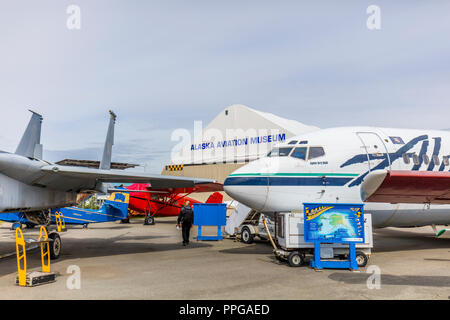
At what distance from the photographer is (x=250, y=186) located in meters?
10.2

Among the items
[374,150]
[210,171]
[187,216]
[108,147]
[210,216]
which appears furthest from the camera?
[210,171]

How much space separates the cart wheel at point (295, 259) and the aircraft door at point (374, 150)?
11.7 feet

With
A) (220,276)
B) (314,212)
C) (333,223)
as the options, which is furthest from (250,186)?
(220,276)

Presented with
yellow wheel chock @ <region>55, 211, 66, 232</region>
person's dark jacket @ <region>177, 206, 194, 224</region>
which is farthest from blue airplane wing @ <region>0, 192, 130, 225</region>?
person's dark jacket @ <region>177, 206, 194, 224</region>

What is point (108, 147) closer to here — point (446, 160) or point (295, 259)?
point (295, 259)

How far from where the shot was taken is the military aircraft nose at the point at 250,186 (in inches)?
399

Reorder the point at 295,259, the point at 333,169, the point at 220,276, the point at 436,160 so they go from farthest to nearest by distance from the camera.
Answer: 1. the point at 436,160
2. the point at 333,169
3. the point at 295,259
4. the point at 220,276

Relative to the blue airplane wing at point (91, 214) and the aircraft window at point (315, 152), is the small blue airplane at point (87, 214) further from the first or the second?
the aircraft window at point (315, 152)

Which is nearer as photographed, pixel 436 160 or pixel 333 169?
pixel 333 169

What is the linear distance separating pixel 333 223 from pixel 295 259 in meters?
1.29

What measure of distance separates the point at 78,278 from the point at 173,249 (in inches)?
194

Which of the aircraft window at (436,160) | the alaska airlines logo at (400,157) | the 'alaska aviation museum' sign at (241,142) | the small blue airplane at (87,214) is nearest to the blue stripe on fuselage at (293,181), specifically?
the alaska airlines logo at (400,157)
